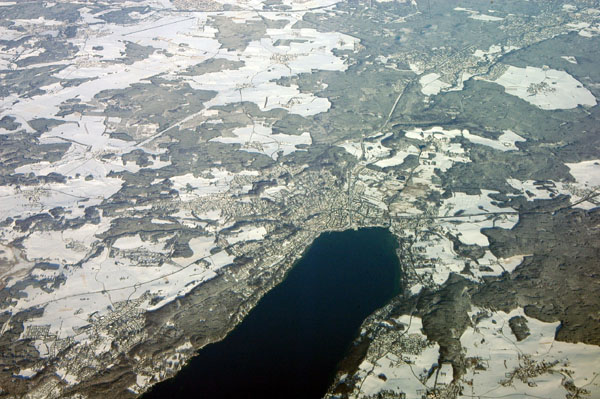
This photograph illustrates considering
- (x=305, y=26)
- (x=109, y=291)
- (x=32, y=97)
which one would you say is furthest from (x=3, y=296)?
(x=305, y=26)

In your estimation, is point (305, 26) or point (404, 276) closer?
point (404, 276)

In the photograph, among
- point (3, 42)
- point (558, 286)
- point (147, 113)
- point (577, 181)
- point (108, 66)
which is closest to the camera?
point (558, 286)

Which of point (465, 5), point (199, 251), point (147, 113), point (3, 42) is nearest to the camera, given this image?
point (199, 251)

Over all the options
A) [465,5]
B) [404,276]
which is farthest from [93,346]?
[465,5]

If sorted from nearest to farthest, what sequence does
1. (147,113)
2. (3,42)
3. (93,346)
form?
(93,346), (147,113), (3,42)

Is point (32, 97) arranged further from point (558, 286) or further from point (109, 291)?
point (558, 286)

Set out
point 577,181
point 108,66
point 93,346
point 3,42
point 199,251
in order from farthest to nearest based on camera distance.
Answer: point 3,42
point 108,66
point 577,181
point 199,251
point 93,346

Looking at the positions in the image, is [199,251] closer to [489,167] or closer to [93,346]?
[93,346]

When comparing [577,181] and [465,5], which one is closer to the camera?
[577,181]
